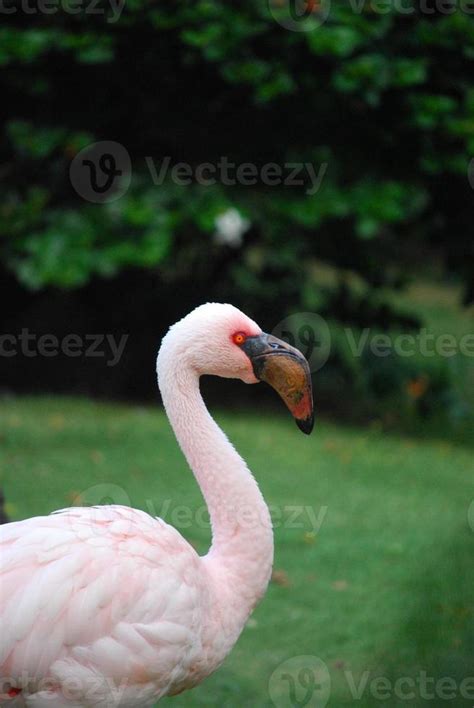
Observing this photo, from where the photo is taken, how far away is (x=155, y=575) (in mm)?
3309

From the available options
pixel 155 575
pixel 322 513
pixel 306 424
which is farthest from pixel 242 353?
pixel 322 513

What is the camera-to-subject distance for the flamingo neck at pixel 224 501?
3475 millimetres

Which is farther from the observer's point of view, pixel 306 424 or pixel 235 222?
pixel 235 222

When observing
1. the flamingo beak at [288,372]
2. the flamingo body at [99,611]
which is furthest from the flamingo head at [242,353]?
the flamingo body at [99,611]

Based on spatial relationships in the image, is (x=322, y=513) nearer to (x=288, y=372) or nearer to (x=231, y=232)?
(x=288, y=372)

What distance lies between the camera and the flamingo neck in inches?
137

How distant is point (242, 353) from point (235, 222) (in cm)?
681

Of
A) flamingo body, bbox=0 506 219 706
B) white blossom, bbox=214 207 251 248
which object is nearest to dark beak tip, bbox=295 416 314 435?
flamingo body, bbox=0 506 219 706

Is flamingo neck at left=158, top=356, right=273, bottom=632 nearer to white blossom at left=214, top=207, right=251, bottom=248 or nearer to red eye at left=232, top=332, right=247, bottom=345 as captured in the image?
red eye at left=232, top=332, right=247, bottom=345

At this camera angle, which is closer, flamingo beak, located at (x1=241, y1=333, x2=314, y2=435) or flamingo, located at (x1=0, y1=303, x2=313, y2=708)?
flamingo, located at (x1=0, y1=303, x2=313, y2=708)

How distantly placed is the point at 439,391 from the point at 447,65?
2.69 meters

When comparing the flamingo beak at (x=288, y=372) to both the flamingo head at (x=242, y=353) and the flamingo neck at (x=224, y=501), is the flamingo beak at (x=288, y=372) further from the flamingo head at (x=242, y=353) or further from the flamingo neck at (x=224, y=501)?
the flamingo neck at (x=224, y=501)

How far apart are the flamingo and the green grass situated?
3.75 feet

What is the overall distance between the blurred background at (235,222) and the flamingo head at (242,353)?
9.76 ft
